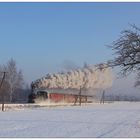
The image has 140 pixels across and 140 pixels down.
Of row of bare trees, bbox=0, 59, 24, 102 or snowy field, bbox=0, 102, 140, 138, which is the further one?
row of bare trees, bbox=0, 59, 24, 102

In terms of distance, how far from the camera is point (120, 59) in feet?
68.5

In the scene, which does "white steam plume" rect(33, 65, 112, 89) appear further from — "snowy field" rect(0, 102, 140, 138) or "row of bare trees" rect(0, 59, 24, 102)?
"snowy field" rect(0, 102, 140, 138)

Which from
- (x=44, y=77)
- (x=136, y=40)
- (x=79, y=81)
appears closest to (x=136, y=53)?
Result: (x=136, y=40)

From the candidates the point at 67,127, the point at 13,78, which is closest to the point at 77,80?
the point at 13,78

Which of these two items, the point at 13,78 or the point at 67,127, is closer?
the point at 67,127

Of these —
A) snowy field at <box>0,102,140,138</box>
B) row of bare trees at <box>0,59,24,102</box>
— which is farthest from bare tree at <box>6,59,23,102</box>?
snowy field at <box>0,102,140,138</box>

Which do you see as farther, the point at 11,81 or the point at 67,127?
the point at 11,81

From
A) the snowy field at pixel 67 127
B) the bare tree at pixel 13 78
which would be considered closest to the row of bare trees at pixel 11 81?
the bare tree at pixel 13 78

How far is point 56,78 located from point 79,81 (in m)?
7.34

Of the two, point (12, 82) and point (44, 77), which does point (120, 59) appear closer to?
point (44, 77)

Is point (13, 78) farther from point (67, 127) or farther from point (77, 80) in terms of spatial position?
point (67, 127)

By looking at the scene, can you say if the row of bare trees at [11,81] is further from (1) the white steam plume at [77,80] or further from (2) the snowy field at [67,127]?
(2) the snowy field at [67,127]

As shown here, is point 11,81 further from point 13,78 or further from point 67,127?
point 67,127

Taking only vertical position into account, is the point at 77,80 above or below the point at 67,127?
above
